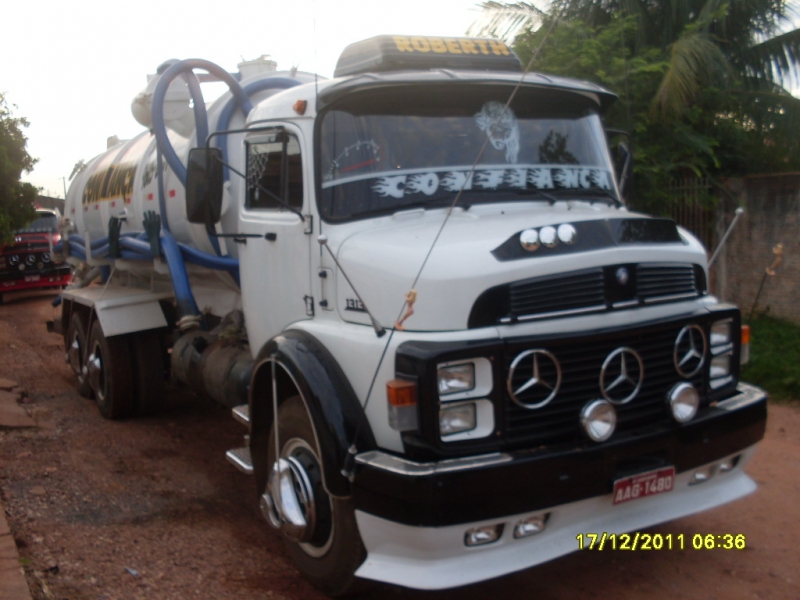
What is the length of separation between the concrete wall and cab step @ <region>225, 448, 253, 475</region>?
22.4ft

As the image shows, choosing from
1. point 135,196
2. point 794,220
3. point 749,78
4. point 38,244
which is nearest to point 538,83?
point 135,196

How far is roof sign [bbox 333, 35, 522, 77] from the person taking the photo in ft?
14.7

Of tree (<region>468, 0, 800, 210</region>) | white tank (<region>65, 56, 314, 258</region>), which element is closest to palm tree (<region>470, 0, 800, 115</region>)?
tree (<region>468, 0, 800, 210</region>)

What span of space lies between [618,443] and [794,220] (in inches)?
271

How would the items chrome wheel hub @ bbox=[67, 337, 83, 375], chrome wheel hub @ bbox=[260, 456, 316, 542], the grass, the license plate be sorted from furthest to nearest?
chrome wheel hub @ bbox=[67, 337, 83, 375] → the grass → chrome wheel hub @ bbox=[260, 456, 316, 542] → the license plate

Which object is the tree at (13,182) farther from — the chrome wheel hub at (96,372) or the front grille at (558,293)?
the front grille at (558,293)

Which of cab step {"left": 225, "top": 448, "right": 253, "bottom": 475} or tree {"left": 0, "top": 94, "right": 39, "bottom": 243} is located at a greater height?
tree {"left": 0, "top": 94, "right": 39, "bottom": 243}

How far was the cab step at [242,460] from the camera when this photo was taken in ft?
14.5

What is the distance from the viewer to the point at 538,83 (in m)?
4.32

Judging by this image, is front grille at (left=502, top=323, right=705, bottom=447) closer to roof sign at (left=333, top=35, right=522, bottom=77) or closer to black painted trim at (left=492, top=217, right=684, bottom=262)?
black painted trim at (left=492, top=217, right=684, bottom=262)

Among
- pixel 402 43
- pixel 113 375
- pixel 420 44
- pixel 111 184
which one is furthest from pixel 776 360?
pixel 111 184

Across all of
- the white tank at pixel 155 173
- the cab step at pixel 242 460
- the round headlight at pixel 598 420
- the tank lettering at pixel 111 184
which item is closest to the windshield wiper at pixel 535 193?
the round headlight at pixel 598 420

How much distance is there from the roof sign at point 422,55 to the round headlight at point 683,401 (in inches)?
87.2

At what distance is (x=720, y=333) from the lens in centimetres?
385
